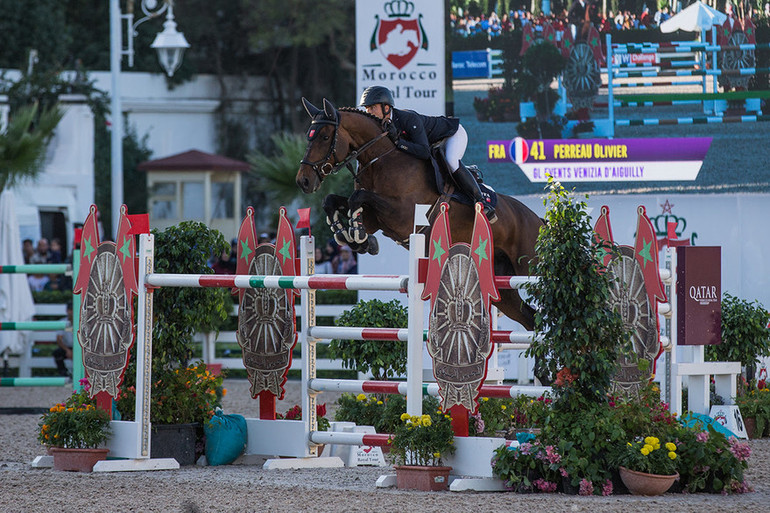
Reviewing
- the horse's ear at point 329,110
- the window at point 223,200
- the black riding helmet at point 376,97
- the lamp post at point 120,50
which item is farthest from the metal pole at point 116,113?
the window at point 223,200

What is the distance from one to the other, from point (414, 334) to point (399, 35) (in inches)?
226

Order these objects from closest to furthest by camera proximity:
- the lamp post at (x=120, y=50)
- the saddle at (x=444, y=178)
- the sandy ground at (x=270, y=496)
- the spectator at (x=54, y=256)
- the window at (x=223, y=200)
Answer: the sandy ground at (x=270, y=496) < the saddle at (x=444, y=178) < the lamp post at (x=120, y=50) < the spectator at (x=54, y=256) < the window at (x=223, y=200)

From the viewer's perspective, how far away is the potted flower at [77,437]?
20.1 feet

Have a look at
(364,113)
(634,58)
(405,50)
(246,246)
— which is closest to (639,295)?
(364,113)

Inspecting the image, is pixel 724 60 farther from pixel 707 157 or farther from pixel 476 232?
pixel 476 232

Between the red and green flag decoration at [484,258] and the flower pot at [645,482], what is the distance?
93 centimetres

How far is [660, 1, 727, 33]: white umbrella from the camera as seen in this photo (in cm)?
1026

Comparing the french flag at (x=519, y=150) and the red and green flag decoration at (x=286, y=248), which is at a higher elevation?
the french flag at (x=519, y=150)

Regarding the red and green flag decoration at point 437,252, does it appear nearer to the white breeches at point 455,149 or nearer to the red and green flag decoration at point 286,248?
the red and green flag decoration at point 286,248

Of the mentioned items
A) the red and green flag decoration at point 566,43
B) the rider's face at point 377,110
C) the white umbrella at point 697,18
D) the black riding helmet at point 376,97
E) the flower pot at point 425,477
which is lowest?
the flower pot at point 425,477

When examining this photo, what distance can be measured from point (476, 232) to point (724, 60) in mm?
5838

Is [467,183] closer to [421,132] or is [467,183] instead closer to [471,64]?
[421,132]

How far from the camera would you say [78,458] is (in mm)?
6164

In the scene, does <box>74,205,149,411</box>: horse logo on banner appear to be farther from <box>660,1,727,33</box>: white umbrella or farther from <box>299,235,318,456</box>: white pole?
<box>660,1,727,33</box>: white umbrella
